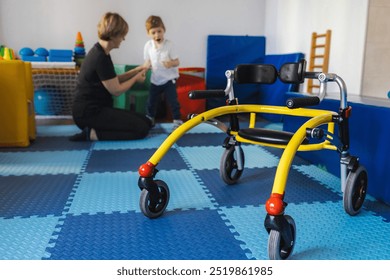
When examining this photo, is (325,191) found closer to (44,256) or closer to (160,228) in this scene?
(160,228)

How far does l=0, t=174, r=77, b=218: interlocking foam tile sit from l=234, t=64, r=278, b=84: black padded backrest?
109 cm

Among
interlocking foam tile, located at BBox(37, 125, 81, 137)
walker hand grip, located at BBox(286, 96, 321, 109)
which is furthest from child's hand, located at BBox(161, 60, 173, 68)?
walker hand grip, located at BBox(286, 96, 321, 109)

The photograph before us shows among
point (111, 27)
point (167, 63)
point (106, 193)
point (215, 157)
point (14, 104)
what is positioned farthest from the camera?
point (167, 63)

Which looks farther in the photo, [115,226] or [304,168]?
[304,168]

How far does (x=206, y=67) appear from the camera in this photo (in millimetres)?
5250

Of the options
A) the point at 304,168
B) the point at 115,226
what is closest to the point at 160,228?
the point at 115,226

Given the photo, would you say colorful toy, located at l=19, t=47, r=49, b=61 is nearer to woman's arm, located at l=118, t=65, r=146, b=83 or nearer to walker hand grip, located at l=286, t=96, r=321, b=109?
woman's arm, located at l=118, t=65, r=146, b=83

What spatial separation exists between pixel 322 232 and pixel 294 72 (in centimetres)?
70

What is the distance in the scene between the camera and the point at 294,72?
5.41 feet

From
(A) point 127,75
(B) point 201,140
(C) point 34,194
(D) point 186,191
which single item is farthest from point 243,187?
(A) point 127,75

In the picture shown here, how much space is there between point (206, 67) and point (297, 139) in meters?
4.04

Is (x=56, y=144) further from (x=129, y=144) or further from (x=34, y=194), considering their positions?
(x=34, y=194)

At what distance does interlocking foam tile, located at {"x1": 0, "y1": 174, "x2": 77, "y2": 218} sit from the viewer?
1.76 meters

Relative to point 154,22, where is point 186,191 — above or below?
below
